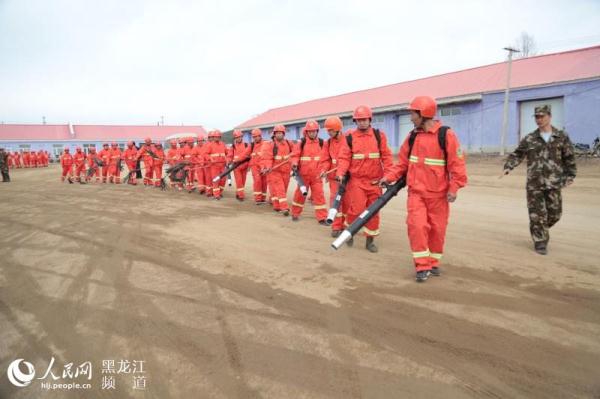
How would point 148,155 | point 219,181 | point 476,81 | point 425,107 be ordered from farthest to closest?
point 476,81 < point 148,155 < point 219,181 < point 425,107

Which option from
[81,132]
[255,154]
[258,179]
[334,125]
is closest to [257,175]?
[258,179]

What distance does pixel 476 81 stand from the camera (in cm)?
2291

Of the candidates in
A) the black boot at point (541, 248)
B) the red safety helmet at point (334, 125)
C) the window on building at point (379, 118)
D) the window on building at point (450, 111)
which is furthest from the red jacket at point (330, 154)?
the window on building at point (379, 118)

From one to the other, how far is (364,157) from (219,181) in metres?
6.98

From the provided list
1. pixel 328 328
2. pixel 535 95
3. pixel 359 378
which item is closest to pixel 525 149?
pixel 328 328

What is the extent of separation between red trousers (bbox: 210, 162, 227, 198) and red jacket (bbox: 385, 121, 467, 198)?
811 centimetres

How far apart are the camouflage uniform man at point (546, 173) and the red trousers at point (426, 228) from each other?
6.04 feet

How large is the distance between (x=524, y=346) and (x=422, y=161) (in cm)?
212

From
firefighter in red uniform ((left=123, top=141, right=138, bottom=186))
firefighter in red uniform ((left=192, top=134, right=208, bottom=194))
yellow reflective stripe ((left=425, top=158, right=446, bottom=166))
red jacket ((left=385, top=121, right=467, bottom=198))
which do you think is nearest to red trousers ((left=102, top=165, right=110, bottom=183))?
firefighter in red uniform ((left=123, top=141, right=138, bottom=186))

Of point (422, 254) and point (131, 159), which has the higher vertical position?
point (131, 159)

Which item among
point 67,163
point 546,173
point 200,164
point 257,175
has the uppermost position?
point 546,173

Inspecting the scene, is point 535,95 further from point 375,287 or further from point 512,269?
point 375,287

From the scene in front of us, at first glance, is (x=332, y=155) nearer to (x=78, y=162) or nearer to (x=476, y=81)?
(x=78, y=162)

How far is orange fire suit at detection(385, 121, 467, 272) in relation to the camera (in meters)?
4.22
